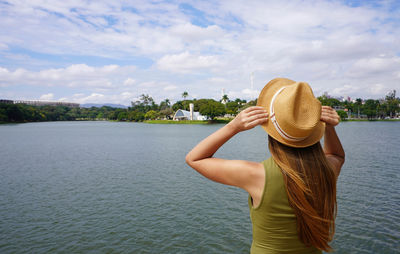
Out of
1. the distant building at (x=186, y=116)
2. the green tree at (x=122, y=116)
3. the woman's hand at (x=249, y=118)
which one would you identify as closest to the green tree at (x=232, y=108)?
the distant building at (x=186, y=116)

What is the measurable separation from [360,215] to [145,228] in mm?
7124

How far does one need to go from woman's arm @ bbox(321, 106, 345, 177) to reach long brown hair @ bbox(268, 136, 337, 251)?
21cm

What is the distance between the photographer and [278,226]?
→ 1499 millimetres

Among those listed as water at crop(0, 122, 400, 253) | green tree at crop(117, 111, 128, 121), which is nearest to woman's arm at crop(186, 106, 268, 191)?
water at crop(0, 122, 400, 253)

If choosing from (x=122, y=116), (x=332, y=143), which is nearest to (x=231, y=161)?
(x=332, y=143)

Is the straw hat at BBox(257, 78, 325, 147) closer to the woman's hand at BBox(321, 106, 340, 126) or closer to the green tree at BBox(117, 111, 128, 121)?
the woman's hand at BBox(321, 106, 340, 126)

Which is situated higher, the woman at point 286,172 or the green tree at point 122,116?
the green tree at point 122,116

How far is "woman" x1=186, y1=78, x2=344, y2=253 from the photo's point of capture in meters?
1.42

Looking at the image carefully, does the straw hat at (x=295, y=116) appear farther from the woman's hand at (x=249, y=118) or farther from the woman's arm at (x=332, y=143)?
the woman's arm at (x=332, y=143)

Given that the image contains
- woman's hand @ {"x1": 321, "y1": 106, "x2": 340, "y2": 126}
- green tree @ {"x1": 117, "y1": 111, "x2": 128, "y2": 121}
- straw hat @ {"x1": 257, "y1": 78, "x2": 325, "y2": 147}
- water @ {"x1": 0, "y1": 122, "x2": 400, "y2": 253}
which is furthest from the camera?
green tree @ {"x1": 117, "y1": 111, "x2": 128, "y2": 121}

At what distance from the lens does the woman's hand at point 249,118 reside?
1.41 m

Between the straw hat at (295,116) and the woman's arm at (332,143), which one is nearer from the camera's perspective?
the straw hat at (295,116)

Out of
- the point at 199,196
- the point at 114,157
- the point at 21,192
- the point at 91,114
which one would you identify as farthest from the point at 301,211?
the point at 91,114

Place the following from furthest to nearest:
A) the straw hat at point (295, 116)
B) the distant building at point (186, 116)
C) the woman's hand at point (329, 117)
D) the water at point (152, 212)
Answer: the distant building at point (186, 116) → the water at point (152, 212) → the woman's hand at point (329, 117) → the straw hat at point (295, 116)
